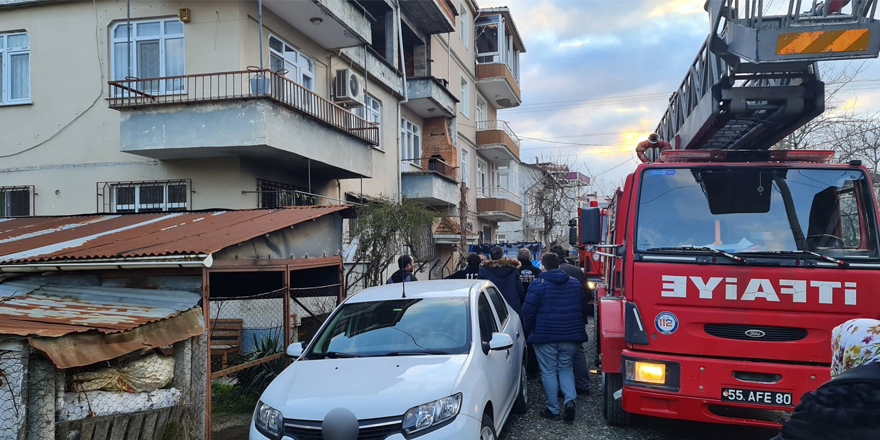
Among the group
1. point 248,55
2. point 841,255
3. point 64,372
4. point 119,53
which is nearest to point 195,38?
point 248,55

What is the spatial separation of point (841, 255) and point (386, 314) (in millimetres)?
3927

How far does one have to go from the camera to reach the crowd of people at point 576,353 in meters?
1.88

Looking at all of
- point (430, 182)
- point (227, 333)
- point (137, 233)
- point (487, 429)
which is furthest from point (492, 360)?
point (430, 182)

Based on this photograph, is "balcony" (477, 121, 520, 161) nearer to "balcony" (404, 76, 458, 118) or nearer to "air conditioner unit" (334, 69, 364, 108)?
"balcony" (404, 76, 458, 118)

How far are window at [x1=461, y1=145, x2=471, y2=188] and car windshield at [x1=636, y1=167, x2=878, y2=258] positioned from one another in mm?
19741

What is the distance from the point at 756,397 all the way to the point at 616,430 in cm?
164

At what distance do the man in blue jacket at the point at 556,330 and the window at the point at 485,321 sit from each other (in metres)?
0.75

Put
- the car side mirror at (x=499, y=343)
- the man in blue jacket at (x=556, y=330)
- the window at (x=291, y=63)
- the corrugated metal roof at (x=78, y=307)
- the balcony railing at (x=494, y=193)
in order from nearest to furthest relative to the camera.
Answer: the corrugated metal roof at (x=78, y=307)
the car side mirror at (x=499, y=343)
the man in blue jacket at (x=556, y=330)
the window at (x=291, y=63)
the balcony railing at (x=494, y=193)

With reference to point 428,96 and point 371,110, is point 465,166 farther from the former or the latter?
point 371,110

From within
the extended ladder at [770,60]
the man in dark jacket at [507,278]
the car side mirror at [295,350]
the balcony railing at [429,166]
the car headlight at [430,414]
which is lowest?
the car headlight at [430,414]

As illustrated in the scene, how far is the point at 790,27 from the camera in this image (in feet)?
16.0

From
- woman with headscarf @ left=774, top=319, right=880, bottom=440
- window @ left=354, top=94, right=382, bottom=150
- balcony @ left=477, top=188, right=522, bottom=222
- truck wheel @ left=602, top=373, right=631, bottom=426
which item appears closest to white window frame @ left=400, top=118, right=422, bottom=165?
window @ left=354, top=94, right=382, bottom=150

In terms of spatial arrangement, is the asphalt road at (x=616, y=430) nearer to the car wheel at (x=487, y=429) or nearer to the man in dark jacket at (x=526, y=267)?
the car wheel at (x=487, y=429)

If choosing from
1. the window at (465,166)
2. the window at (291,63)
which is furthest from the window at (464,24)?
the window at (291,63)
